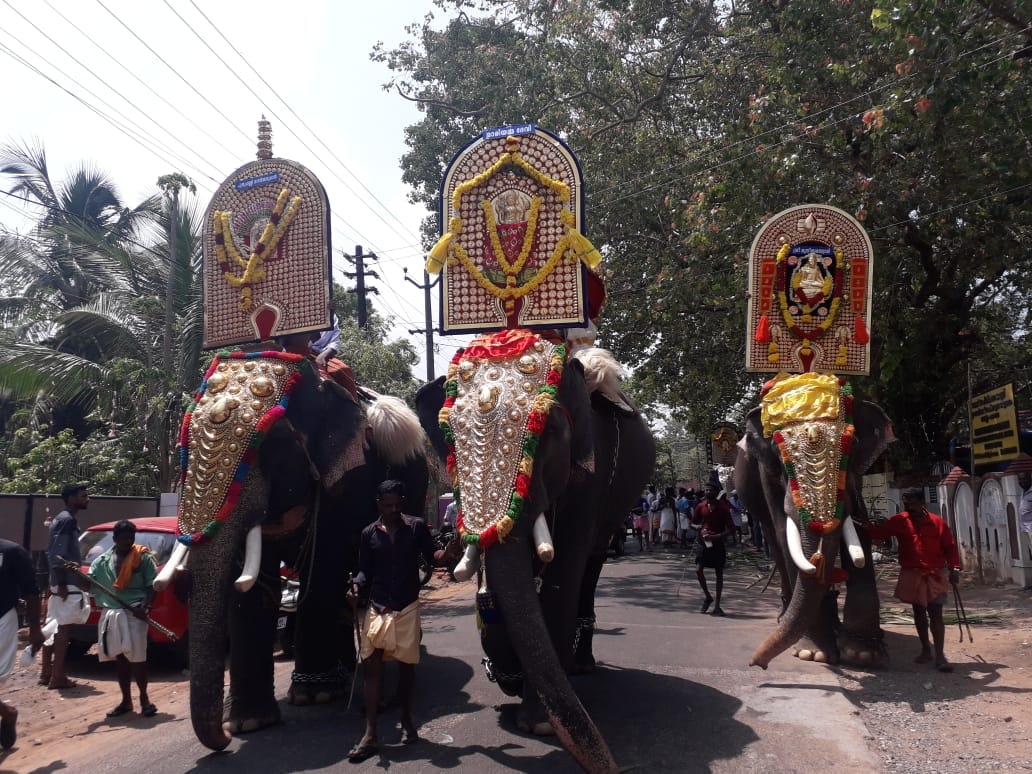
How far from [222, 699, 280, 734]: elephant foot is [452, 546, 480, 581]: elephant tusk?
1862 millimetres

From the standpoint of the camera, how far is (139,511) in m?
11.5

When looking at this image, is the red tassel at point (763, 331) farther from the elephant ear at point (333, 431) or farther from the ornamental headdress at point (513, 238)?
the elephant ear at point (333, 431)

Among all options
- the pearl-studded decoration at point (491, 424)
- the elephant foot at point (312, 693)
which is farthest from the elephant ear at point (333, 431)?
the elephant foot at point (312, 693)

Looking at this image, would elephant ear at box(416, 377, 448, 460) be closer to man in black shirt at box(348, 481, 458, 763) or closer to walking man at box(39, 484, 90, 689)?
man in black shirt at box(348, 481, 458, 763)

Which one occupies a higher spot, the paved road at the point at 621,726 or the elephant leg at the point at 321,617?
the elephant leg at the point at 321,617

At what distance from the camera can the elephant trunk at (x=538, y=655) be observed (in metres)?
3.97

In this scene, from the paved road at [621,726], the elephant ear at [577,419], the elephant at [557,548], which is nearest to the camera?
the elephant at [557,548]

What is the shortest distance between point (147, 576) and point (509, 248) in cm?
358

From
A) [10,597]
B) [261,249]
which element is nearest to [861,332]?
[261,249]

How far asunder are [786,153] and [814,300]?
449 cm

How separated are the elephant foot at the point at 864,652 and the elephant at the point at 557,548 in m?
2.05

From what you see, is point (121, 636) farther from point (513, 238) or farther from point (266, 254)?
point (513, 238)

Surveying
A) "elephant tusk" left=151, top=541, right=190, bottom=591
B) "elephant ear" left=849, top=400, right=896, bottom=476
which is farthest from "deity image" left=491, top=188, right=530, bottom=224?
"elephant ear" left=849, top=400, right=896, bottom=476

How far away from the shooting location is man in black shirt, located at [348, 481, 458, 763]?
4.95m
